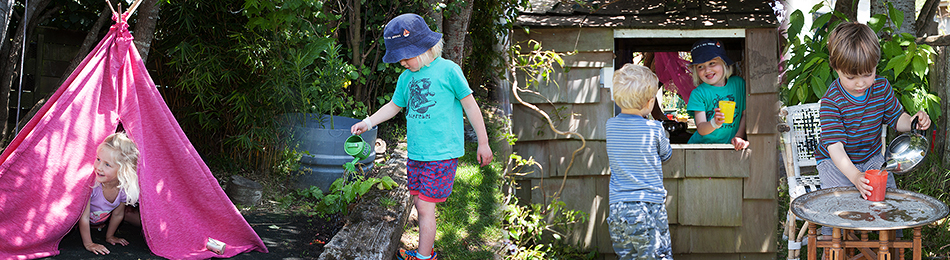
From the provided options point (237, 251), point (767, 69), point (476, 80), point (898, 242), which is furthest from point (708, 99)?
point (237, 251)

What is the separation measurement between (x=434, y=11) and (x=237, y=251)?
1959 mm

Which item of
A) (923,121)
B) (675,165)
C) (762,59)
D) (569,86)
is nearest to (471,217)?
(569,86)

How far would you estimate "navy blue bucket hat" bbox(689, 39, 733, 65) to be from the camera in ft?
12.9

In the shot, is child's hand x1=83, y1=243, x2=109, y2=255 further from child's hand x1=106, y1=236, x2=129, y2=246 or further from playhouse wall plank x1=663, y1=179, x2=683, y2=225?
playhouse wall plank x1=663, y1=179, x2=683, y2=225

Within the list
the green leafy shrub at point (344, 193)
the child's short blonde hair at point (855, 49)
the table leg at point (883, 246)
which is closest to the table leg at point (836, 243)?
the table leg at point (883, 246)

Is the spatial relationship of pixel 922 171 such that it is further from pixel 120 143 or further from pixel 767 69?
pixel 120 143

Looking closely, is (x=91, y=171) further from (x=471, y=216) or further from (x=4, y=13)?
(x=471, y=216)

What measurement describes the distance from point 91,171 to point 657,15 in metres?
3.14

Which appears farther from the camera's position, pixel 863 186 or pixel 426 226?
pixel 426 226

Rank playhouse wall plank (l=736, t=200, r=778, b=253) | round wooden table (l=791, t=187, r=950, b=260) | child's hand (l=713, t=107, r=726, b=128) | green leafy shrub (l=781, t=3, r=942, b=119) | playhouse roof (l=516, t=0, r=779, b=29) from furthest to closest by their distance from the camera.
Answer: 1. playhouse wall plank (l=736, t=200, r=778, b=253)
2. playhouse roof (l=516, t=0, r=779, b=29)
3. green leafy shrub (l=781, t=3, r=942, b=119)
4. child's hand (l=713, t=107, r=726, b=128)
5. round wooden table (l=791, t=187, r=950, b=260)

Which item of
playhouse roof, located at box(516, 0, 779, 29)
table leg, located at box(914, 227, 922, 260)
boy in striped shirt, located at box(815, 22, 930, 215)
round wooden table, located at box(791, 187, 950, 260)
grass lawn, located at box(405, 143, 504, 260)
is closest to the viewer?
round wooden table, located at box(791, 187, 950, 260)

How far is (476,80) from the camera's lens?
5473 millimetres

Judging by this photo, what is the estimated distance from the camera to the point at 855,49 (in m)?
2.28

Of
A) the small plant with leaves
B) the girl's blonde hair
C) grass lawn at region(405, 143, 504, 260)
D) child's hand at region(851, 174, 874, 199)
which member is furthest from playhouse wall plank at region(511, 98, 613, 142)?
the girl's blonde hair
